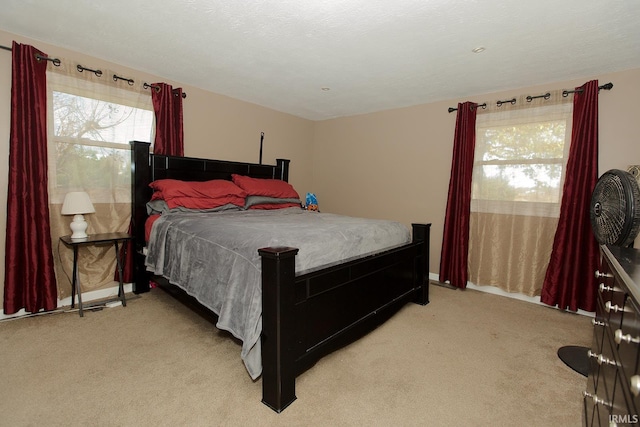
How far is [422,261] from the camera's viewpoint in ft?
9.73

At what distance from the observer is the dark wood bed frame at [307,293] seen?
1.55 m

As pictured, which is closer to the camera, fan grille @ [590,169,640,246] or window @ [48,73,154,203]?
fan grille @ [590,169,640,246]

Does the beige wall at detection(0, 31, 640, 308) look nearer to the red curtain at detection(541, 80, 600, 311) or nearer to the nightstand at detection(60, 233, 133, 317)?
the red curtain at detection(541, 80, 600, 311)

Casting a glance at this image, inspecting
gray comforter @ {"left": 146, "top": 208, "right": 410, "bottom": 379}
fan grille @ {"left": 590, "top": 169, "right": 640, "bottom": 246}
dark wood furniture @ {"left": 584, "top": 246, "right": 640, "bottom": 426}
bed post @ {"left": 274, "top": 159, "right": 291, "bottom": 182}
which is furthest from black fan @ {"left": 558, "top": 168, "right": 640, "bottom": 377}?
bed post @ {"left": 274, "top": 159, "right": 291, "bottom": 182}

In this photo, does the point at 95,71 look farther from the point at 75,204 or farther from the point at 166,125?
the point at 75,204

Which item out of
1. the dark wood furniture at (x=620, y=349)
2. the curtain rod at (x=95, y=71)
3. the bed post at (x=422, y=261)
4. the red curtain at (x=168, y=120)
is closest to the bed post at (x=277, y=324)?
the dark wood furniture at (x=620, y=349)

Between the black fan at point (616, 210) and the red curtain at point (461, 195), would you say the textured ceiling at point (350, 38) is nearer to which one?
the red curtain at point (461, 195)

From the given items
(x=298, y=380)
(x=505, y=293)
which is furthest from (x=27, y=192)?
(x=505, y=293)

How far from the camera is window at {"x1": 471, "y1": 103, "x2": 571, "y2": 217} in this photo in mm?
3068

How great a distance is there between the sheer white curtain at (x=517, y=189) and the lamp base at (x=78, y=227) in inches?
154

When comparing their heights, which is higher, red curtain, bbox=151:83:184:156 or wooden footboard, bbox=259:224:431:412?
red curtain, bbox=151:83:184:156

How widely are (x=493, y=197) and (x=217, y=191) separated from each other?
3.04 metres

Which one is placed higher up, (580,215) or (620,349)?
(580,215)

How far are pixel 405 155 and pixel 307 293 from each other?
300 centimetres
